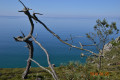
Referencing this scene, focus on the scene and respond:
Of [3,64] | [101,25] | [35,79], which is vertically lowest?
[3,64]

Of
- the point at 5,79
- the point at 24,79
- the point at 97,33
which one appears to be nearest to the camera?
the point at 24,79

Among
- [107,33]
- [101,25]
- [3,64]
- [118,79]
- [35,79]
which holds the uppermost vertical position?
[101,25]

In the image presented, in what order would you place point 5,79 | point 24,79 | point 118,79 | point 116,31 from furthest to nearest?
1. point 116,31
2. point 118,79
3. point 5,79
4. point 24,79

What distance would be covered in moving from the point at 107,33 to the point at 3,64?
459 ft

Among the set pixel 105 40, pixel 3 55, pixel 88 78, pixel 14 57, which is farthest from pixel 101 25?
pixel 3 55

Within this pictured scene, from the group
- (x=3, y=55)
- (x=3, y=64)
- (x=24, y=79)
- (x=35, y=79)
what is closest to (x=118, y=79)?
(x=35, y=79)

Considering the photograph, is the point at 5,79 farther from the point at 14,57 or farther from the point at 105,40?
the point at 14,57

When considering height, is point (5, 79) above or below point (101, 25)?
below

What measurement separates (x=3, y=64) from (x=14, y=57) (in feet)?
67.9

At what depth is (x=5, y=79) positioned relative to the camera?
43.1 feet

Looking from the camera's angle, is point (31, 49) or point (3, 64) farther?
point (3, 64)

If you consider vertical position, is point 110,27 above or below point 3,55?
above

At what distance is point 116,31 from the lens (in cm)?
2241

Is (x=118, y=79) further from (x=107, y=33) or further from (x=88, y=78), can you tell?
(x=107, y=33)
